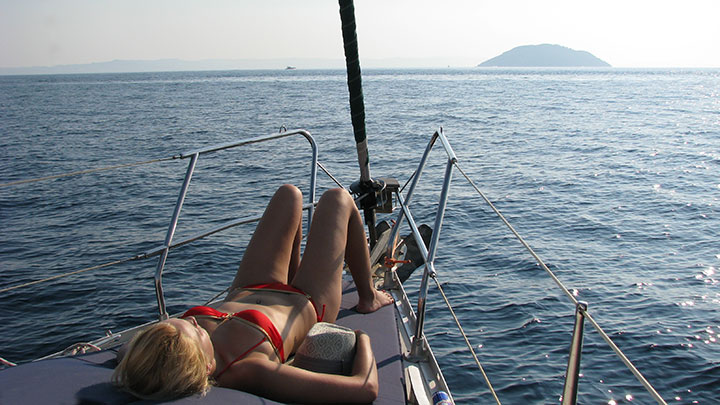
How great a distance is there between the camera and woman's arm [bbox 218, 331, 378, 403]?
7.58 ft

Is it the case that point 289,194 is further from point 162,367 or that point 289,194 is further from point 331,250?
point 162,367

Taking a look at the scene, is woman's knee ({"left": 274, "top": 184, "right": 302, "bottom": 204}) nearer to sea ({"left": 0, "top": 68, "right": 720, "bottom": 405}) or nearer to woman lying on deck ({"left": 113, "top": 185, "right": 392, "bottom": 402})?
woman lying on deck ({"left": 113, "top": 185, "right": 392, "bottom": 402})

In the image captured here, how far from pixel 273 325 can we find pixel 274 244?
0.67m

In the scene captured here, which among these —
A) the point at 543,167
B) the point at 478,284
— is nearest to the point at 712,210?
the point at 543,167

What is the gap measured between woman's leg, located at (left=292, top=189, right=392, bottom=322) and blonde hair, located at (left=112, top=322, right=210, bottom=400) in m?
0.99

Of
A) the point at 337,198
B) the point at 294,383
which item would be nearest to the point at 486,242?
the point at 337,198

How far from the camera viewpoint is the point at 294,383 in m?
2.31

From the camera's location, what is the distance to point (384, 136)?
22844 mm

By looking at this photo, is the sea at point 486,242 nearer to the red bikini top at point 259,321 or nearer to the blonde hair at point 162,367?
the red bikini top at point 259,321

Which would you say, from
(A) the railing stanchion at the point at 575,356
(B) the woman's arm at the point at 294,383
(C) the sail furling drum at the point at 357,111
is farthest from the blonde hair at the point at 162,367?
(C) the sail furling drum at the point at 357,111

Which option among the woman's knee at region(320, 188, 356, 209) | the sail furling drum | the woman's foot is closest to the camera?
the woman's knee at region(320, 188, 356, 209)

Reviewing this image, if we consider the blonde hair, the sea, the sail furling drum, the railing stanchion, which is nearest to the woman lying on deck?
the blonde hair

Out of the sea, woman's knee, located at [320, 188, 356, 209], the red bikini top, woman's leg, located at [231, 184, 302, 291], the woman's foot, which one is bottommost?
the sea

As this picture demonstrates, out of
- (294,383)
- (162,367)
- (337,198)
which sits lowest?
(294,383)
